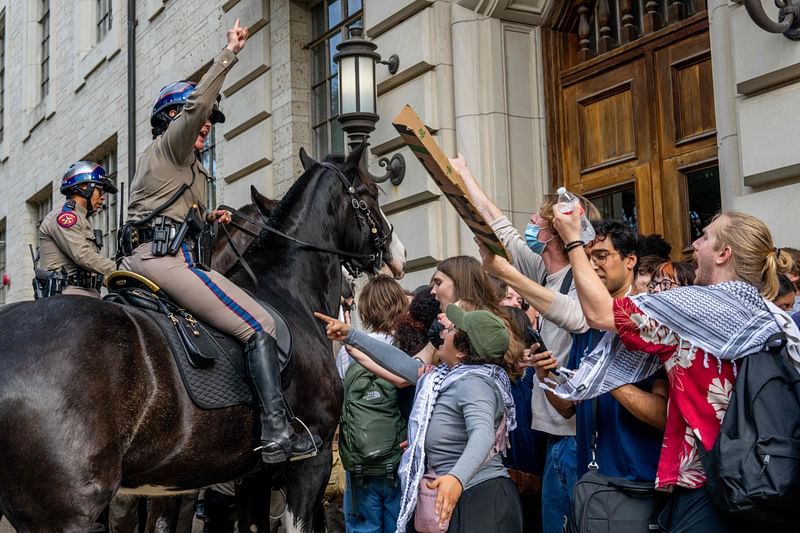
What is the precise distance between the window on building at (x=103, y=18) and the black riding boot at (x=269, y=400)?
16660 mm

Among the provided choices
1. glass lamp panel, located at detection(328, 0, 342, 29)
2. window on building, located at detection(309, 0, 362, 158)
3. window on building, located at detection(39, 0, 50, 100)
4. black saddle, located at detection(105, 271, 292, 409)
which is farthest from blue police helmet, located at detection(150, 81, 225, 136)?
window on building, located at detection(39, 0, 50, 100)

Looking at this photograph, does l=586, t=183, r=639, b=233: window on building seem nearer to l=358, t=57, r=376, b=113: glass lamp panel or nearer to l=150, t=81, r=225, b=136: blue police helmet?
l=358, t=57, r=376, b=113: glass lamp panel

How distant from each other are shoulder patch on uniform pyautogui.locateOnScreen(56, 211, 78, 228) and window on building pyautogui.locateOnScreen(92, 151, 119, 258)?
10558 millimetres

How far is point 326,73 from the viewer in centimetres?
1283

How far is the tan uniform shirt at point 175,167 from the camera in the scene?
18.1 ft

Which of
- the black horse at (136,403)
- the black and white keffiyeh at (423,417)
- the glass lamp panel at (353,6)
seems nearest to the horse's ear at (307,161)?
the black horse at (136,403)

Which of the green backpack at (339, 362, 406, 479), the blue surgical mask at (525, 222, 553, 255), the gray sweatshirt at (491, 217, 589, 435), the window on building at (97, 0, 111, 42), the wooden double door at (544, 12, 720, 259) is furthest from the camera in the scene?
the window on building at (97, 0, 111, 42)

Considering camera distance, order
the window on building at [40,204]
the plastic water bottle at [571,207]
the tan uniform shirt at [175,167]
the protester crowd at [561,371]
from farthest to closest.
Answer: the window on building at [40,204] < the tan uniform shirt at [175,167] < the plastic water bottle at [571,207] < the protester crowd at [561,371]

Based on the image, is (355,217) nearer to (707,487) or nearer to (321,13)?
(707,487)

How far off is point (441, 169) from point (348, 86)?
6.07 metres

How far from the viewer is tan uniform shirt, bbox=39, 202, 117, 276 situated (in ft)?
27.5

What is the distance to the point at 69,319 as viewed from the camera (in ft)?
15.6

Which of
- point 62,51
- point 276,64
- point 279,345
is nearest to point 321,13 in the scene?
point 276,64

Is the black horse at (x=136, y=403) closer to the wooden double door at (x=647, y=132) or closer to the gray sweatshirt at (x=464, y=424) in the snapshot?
the gray sweatshirt at (x=464, y=424)
